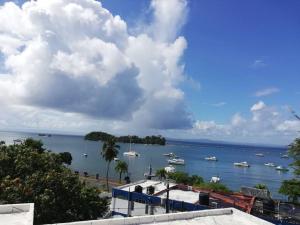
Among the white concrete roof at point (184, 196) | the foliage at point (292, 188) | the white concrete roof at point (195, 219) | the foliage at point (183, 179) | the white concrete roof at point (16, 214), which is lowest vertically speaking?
the foliage at point (183, 179)

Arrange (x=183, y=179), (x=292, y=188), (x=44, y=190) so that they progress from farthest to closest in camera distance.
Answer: (x=183, y=179), (x=292, y=188), (x=44, y=190)

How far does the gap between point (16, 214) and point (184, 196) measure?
26527 millimetres

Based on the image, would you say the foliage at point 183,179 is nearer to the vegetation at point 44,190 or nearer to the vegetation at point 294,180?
the vegetation at point 294,180

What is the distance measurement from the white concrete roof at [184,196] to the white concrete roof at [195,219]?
18.5m

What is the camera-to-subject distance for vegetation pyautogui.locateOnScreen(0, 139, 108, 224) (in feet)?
91.3

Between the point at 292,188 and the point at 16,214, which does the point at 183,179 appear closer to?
the point at 292,188

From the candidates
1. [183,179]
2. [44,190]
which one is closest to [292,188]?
[44,190]

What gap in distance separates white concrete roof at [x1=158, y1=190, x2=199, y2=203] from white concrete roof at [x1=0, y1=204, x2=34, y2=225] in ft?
79.3

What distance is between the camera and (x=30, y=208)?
640 inches

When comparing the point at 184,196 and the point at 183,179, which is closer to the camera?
the point at 184,196

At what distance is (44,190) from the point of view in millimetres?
29438

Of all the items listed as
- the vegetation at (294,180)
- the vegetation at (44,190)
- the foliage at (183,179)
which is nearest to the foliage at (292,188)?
the vegetation at (294,180)

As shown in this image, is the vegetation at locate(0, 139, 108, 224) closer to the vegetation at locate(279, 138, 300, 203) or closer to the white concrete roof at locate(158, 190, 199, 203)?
the white concrete roof at locate(158, 190, 199, 203)

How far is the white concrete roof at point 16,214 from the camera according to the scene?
14.6 metres
